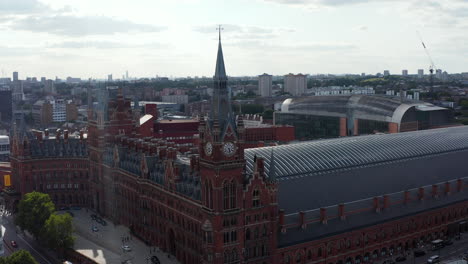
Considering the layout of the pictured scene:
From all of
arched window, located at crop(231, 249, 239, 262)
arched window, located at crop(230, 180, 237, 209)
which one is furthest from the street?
arched window, located at crop(230, 180, 237, 209)

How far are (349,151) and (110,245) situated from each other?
197ft

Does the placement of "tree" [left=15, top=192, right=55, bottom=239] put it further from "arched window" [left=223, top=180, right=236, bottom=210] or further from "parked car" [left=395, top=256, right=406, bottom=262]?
"parked car" [left=395, top=256, right=406, bottom=262]

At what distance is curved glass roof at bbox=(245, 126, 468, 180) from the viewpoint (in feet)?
367

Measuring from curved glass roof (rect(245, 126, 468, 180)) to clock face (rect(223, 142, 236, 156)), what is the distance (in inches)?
539

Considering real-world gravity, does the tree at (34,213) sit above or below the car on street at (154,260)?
above

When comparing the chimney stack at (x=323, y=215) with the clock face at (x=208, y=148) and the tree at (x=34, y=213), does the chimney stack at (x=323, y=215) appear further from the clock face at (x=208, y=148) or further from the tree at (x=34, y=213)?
the tree at (x=34, y=213)

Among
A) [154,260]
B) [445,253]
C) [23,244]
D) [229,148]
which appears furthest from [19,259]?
[445,253]

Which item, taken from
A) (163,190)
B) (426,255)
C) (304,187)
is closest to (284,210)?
(304,187)

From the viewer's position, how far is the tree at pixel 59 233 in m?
109

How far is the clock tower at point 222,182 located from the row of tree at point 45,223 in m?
37.7

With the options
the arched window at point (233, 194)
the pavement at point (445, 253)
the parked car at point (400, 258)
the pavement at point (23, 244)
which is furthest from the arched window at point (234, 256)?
the pavement at point (23, 244)

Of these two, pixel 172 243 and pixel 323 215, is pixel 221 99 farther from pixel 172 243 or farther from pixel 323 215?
pixel 172 243

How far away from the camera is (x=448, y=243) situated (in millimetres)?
112250

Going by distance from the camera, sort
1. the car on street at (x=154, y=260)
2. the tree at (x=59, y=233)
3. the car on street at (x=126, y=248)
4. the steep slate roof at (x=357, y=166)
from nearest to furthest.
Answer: the car on street at (x=154, y=260)
the steep slate roof at (x=357, y=166)
the tree at (x=59, y=233)
the car on street at (x=126, y=248)
